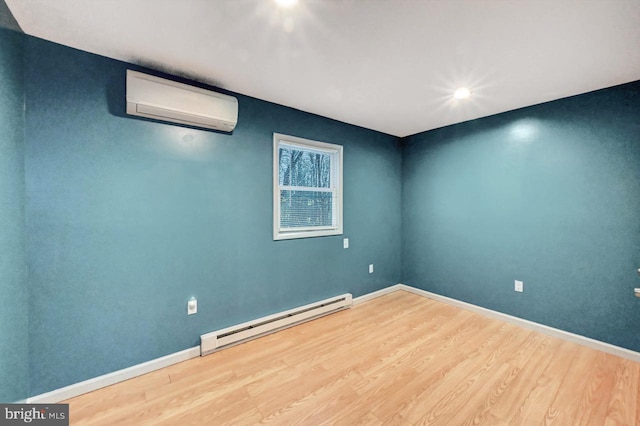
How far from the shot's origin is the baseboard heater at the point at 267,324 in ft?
7.61

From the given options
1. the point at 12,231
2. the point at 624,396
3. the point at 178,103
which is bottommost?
the point at 624,396

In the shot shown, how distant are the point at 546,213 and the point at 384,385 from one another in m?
2.43

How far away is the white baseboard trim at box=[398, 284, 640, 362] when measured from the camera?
228cm

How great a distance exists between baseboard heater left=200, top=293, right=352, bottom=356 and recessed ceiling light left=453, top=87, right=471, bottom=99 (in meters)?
2.59

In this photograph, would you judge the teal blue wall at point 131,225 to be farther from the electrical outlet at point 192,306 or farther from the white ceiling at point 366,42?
the white ceiling at point 366,42

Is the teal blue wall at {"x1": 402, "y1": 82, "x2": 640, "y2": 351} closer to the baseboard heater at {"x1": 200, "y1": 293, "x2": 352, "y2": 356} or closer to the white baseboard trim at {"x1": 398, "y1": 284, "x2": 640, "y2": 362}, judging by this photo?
the white baseboard trim at {"x1": 398, "y1": 284, "x2": 640, "y2": 362}

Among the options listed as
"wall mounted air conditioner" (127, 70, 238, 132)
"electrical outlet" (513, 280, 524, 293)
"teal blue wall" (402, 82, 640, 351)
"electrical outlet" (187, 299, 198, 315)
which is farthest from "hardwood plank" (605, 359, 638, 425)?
"wall mounted air conditioner" (127, 70, 238, 132)

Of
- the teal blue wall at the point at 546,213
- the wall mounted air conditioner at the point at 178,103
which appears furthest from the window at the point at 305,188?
the teal blue wall at the point at 546,213

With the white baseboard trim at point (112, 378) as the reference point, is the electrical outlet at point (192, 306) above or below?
above

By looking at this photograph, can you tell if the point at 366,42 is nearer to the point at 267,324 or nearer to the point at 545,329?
the point at 267,324

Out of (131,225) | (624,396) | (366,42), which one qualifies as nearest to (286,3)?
(366,42)

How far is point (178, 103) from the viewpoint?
2.05 meters

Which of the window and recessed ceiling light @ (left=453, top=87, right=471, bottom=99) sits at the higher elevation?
recessed ceiling light @ (left=453, top=87, right=471, bottom=99)

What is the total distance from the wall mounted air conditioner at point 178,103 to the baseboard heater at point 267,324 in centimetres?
190
